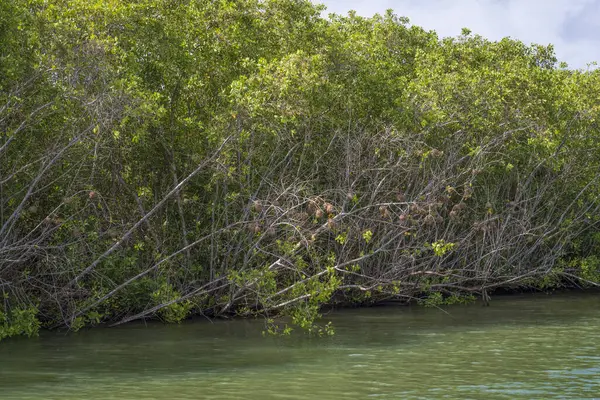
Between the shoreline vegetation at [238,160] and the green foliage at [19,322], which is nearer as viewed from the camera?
the green foliage at [19,322]

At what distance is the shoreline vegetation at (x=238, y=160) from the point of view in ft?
55.8

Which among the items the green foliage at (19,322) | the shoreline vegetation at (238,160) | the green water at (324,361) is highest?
the shoreline vegetation at (238,160)

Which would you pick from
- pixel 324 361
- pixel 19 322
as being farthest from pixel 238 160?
pixel 324 361

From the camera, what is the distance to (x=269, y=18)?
21.3 m

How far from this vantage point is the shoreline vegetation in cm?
1700

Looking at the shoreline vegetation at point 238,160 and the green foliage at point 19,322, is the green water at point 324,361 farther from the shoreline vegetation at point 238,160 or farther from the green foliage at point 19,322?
the shoreline vegetation at point 238,160

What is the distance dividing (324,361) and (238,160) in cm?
567

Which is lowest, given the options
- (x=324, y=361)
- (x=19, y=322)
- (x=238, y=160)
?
(x=324, y=361)

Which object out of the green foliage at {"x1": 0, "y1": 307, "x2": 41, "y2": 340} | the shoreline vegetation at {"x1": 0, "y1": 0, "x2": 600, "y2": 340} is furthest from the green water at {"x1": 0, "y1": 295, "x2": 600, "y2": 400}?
the shoreline vegetation at {"x1": 0, "y1": 0, "x2": 600, "y2": 340}

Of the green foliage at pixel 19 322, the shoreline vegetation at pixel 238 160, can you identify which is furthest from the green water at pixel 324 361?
the shoreline vegetation at pixel 238 160

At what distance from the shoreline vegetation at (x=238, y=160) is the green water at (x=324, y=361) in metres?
0.81

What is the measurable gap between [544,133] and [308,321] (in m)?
8.34

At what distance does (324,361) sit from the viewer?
14.5 meters

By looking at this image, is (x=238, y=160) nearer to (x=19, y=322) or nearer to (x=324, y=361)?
(x=19, y=322)
